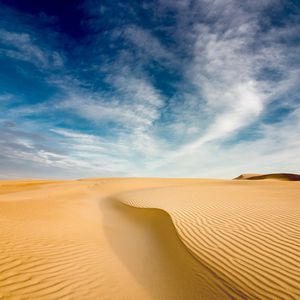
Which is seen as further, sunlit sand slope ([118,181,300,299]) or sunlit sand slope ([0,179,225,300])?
sunlit sand slope ([0,179,225,300])

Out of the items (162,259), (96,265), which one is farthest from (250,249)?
(96,265)

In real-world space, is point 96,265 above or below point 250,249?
below

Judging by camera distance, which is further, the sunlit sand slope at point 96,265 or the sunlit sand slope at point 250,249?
the sunlit sand slope at point 96,265

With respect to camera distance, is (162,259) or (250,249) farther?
(162,259)

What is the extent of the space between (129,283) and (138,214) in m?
6.75

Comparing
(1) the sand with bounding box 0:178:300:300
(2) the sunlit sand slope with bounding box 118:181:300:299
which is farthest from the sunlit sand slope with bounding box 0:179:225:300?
(2) the sunlit sand slope with bounding box 118:181:300:299

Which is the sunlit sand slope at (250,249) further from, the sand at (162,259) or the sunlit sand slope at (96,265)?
the sunlit sand slope at (96,265)

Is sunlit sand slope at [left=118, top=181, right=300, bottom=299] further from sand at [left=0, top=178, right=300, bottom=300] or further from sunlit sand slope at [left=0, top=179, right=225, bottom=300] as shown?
sunlit sand slope at [left=0, top=179, right=225, bottom=300]

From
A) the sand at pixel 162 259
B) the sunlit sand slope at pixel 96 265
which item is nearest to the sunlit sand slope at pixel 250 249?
the sand at pixel 162 259

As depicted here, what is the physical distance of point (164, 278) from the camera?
418 centimetres

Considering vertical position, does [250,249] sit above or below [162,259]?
above

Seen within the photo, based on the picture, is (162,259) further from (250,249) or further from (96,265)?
(250,249)

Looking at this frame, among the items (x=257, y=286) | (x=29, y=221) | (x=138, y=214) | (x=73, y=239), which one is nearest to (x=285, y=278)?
(x=257, y=286)

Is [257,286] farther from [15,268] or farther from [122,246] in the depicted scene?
[15,268]
